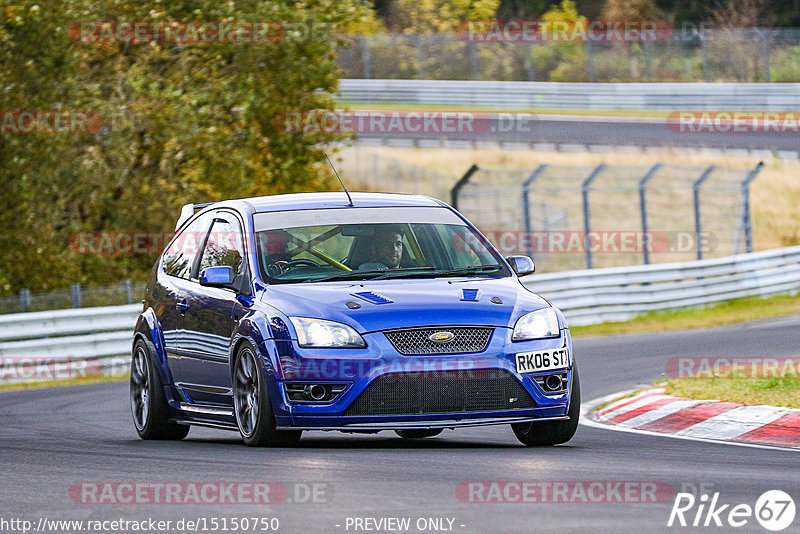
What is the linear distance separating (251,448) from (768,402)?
4062 mm

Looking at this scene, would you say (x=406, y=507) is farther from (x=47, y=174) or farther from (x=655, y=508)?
(x=47, y=174)

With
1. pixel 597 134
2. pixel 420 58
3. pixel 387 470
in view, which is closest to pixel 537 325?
pixel 387 470

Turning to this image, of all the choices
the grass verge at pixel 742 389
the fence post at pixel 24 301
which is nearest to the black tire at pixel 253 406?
the grass verge at pixel 742 389

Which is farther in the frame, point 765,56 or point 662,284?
Answer: point 765,56

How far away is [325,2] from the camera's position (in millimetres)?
27547

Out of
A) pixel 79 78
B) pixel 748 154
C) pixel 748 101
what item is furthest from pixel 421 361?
pixel 748 101

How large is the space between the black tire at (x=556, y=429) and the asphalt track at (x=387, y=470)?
0.38 ft

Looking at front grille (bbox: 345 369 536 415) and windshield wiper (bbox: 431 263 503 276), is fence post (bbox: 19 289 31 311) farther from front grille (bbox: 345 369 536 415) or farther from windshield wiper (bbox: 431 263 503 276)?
front grille (bbox: 345 369 536 415)

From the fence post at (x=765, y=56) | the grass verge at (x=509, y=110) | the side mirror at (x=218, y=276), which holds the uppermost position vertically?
the side mirror at (x=218, y=276)

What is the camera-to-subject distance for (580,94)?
46.6m

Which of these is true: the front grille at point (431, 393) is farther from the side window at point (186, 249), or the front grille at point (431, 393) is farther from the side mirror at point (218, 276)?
the side window at point (186, 249)

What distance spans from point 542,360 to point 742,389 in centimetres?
366

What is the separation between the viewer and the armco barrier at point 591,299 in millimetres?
19875

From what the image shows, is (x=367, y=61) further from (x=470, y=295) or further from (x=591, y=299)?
(x=470, y=295)
